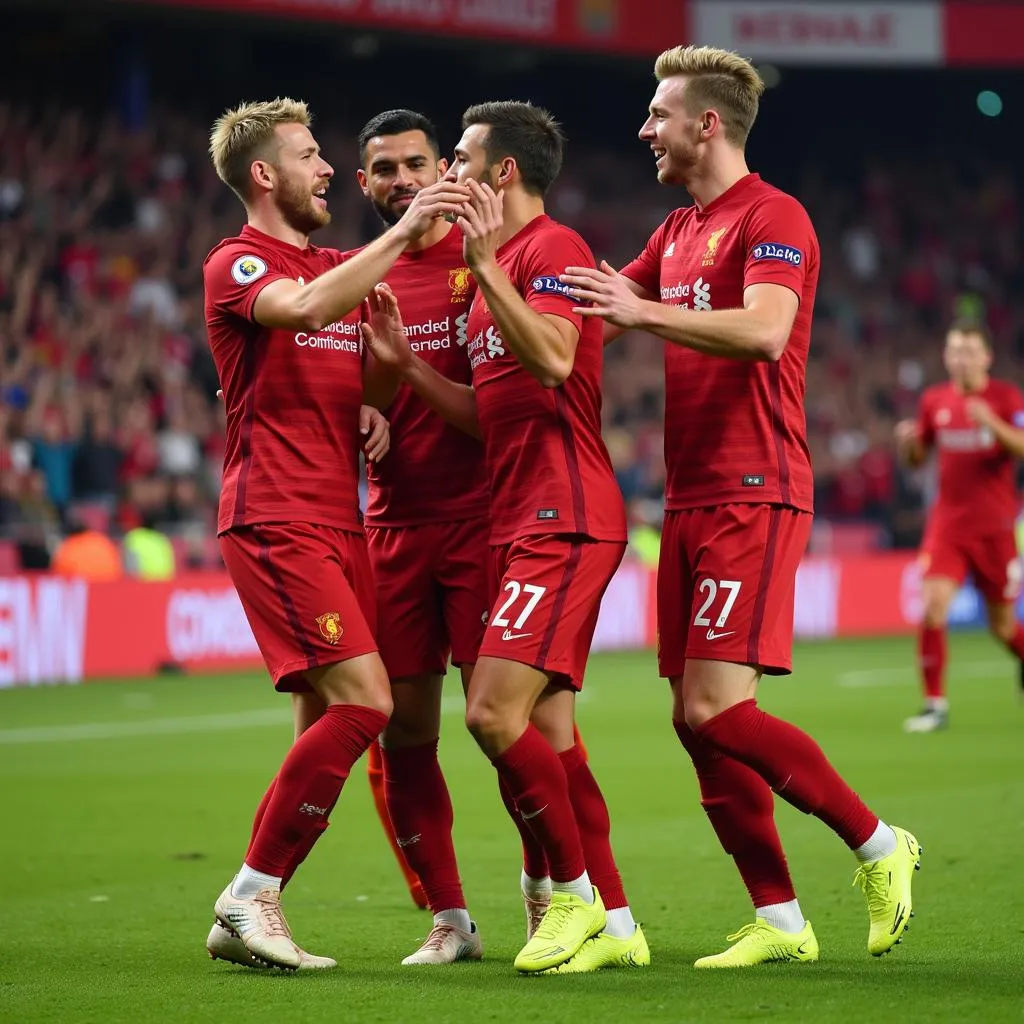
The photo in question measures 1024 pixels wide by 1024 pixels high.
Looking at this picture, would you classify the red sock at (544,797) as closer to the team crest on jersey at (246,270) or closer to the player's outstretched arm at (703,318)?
the player's outstretched arm at (703,318)

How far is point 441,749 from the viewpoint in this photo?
11570mm

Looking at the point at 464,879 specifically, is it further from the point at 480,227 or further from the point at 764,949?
the point at 480,227

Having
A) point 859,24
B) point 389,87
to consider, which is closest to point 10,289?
point 389,87

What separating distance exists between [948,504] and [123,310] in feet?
37.6

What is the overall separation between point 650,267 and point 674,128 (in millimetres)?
492

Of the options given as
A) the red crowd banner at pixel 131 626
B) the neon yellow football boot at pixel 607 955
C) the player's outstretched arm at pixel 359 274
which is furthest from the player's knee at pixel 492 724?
the red crowd banner at pixel 131 626

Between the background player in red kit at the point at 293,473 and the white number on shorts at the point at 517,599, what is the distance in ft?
1.40

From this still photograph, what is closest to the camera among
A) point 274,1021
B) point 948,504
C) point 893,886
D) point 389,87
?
point 274,1021

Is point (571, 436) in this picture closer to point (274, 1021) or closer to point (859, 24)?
point (274, 1021)

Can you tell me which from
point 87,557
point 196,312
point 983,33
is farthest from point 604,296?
point 983,33

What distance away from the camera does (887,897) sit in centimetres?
520

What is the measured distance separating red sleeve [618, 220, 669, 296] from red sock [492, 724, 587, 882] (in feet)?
4.89

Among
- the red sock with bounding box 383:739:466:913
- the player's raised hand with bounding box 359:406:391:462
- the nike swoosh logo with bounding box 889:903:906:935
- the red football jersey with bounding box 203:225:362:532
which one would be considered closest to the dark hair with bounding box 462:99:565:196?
the red football jersey with bounding box 203:225:362:532

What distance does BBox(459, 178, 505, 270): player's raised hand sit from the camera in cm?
507
